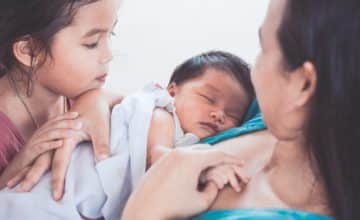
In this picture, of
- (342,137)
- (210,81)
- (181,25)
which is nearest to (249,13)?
(181,25)

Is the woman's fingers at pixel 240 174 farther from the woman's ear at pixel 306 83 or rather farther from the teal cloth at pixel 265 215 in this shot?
the woman's ear at pixel 306 83

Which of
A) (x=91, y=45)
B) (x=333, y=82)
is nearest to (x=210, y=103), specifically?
(x=91, y=45)

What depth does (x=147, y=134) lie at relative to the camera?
1152 millimetres

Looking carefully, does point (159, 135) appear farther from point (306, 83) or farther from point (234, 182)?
point (306, 83)

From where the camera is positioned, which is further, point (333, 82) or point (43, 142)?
point (43, 142)

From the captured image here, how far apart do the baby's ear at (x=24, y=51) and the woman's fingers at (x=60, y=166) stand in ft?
0.73

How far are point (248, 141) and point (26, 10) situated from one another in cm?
53

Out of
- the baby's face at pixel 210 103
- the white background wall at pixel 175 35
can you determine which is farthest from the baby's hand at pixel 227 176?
the white background wall at pixel 175 35

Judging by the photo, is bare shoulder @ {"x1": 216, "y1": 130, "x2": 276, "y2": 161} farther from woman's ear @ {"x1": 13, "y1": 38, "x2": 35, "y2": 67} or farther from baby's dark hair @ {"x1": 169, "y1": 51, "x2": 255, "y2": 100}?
woman's ear @ {"x1": 13, "y1": 38, "x2": 35, "y2": 67}

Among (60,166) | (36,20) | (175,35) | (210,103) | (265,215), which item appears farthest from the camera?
(175,35)

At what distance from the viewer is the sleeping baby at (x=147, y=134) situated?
3.46ft

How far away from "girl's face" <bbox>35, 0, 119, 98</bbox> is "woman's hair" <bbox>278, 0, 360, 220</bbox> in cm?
49

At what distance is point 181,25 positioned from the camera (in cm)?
184

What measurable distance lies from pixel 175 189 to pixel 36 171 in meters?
0.30
